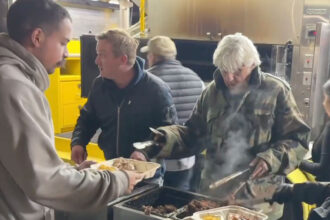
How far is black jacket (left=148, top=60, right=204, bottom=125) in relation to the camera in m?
2.74

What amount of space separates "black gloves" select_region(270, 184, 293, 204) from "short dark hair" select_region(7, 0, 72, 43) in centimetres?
132

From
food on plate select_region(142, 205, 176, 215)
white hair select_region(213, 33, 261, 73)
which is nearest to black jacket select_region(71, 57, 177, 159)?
white hair select_region(213, 33, 261, 73)

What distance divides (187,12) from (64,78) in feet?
5.98

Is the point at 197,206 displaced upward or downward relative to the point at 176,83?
downward

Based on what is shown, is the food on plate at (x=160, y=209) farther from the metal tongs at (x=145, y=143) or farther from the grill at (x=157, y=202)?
the metal tongs at (x=145, y=143)

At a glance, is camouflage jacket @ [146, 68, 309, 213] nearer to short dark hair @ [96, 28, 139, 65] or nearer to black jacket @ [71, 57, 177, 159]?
black jacket @ [71, 57, 177, 159]

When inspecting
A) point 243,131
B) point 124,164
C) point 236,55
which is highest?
point 236,55

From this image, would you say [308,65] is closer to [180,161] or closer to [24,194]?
[180,161]

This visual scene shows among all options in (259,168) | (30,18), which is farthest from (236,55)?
(30,18)

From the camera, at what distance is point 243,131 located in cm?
204

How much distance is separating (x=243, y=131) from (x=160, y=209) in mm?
598

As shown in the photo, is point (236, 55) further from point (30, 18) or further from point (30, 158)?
point (30, 158)

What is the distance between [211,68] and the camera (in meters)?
3.32

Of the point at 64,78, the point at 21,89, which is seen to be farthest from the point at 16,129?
the point at 64,78
